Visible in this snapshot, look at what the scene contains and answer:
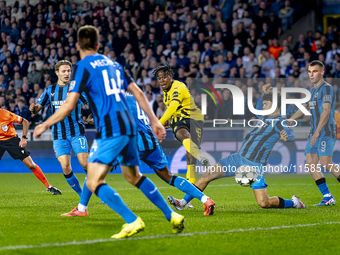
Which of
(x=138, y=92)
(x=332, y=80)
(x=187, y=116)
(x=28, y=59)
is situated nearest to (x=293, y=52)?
(x=332, y=80)

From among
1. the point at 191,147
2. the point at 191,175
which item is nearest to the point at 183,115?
the point at 191,147

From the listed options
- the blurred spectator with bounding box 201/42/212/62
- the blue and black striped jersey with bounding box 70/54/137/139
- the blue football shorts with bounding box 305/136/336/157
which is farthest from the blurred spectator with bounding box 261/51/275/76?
the blue and black striped jersey with bounding box 70/54/137/139

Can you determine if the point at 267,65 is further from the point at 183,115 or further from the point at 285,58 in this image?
the point at 183,115

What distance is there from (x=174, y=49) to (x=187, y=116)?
329 inches

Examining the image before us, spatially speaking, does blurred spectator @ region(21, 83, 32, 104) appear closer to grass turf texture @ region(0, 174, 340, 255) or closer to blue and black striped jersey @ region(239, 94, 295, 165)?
grass turf texture @ region(0, 174, 340, 255)

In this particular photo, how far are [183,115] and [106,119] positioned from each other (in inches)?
146

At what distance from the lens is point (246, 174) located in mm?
6094

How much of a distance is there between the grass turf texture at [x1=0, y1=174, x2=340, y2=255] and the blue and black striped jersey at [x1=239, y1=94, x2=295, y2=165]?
0.74 metres

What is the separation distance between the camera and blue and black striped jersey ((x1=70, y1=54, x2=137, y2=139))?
3961mm

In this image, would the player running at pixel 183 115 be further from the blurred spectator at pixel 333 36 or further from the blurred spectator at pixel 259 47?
the blurred spectator at pixel 333 36

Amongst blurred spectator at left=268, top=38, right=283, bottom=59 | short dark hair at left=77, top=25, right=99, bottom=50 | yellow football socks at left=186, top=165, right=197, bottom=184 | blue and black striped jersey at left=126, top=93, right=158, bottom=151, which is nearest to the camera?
short dark hair at left=77, top=25, right=99, bottom=50

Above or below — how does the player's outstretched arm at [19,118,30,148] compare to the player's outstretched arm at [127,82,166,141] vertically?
below

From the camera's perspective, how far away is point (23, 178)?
38.9ft

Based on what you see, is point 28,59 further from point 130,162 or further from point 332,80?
point 130,162
